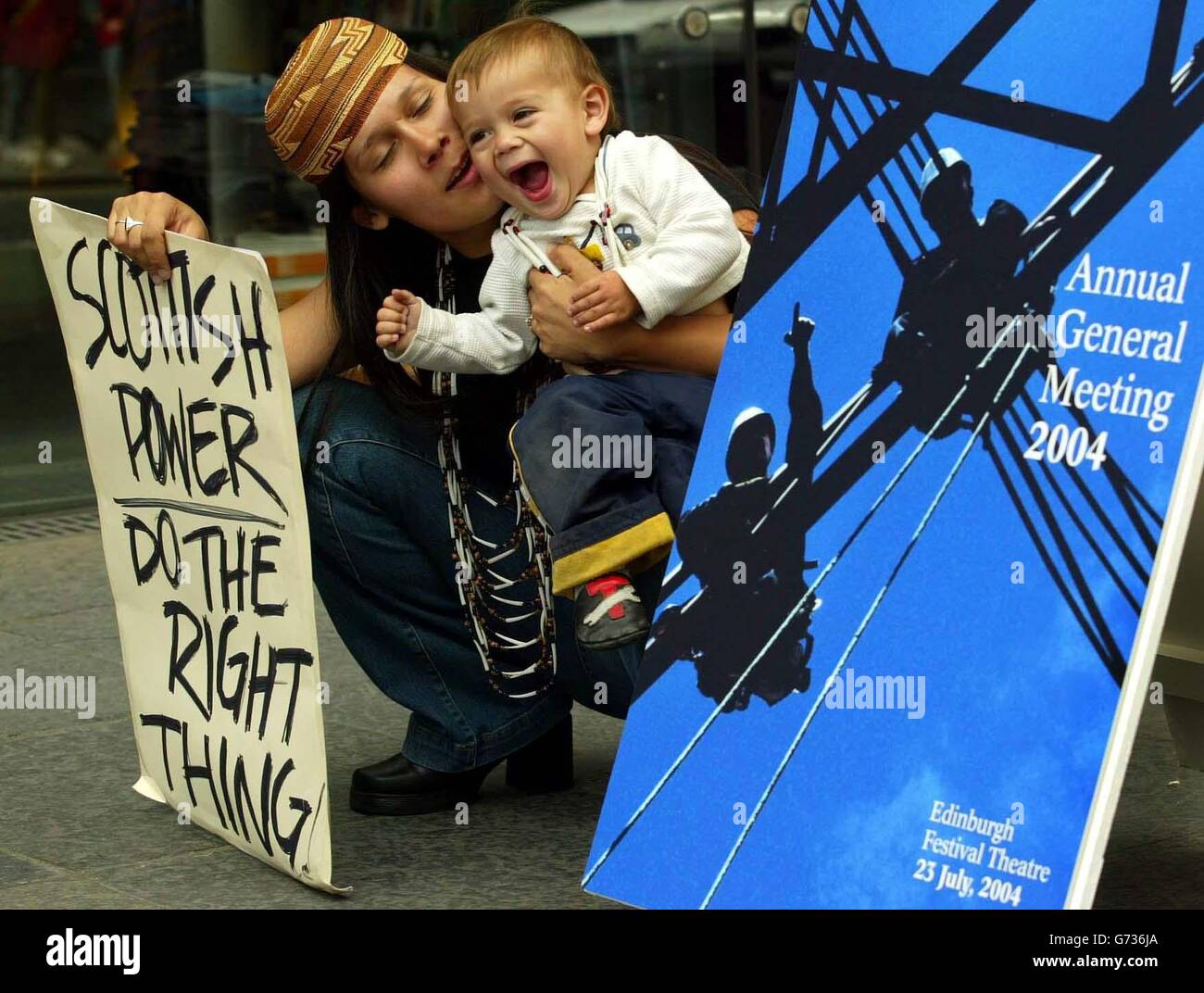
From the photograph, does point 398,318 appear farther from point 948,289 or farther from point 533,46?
point 948,289

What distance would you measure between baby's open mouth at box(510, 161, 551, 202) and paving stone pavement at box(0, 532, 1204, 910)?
1.04 m

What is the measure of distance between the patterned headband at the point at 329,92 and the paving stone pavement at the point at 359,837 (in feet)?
3.67

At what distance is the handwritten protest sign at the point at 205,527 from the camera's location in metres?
2.59

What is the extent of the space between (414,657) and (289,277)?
135 inches

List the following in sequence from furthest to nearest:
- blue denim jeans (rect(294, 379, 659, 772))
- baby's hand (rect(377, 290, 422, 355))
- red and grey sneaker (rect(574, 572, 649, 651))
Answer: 1. blue denim jeans (rect(294, 379, 659, 772))
2. baby's hand (rect(377, 290, 422, 355))
3. red and grey sneaker (rect(574, 572, 649, 651))

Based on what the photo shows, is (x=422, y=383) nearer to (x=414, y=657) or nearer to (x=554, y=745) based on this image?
(x=414, y=657)

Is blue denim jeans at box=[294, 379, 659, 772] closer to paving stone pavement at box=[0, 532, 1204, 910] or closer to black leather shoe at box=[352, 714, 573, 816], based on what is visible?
black leather shoe at box=[352, 714, 573, 816]

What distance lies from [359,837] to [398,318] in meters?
0.86

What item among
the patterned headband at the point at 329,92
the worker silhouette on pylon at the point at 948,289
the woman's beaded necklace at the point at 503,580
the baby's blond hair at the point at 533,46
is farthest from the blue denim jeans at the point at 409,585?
the worker silhouette on pylon at the point at 948,289

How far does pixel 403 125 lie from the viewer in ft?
9.38

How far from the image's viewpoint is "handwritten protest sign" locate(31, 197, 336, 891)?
2.59 metres

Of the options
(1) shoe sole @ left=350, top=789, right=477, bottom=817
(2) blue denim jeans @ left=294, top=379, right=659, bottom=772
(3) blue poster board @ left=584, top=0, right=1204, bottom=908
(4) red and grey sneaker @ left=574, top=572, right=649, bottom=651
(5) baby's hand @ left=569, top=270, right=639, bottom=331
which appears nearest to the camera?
(3) blue poster board @ left=584, top=0, right=1204, bottom=908

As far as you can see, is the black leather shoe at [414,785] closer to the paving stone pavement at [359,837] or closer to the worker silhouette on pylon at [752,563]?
the paving stone pavement at [359,837]

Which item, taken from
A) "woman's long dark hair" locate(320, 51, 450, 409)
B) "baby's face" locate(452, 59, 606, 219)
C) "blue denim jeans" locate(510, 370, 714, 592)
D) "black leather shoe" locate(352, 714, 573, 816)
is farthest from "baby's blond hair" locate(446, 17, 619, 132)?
"black leather shoe" locate(352, 714, 573, 816)
